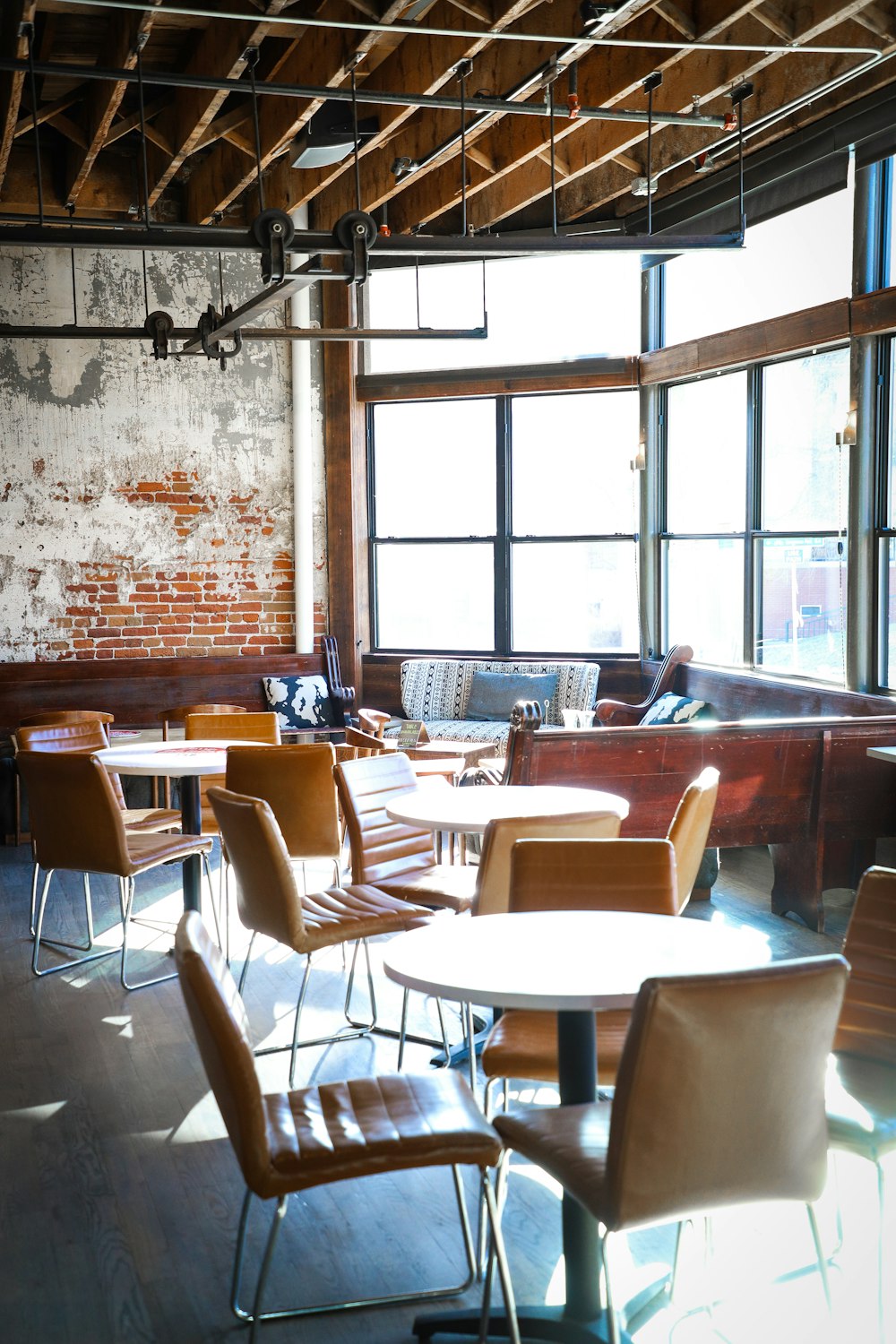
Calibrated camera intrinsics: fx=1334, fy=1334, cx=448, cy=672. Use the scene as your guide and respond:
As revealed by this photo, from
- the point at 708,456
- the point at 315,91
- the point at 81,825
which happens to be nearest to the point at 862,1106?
the point at 81,825

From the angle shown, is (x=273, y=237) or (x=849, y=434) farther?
(x=849, y=434)

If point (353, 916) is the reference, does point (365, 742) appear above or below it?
above

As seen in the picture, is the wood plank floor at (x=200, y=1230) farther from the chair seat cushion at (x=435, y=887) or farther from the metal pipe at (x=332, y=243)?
the metal pipe at (x=332, y=243)

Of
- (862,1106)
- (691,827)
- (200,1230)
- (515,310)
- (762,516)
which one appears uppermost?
(515,310)

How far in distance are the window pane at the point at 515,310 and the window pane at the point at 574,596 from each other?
1361 millimetres

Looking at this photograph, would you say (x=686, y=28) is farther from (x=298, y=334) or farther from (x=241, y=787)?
(x=241, y=787)

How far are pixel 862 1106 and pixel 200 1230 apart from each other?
5.51 feet

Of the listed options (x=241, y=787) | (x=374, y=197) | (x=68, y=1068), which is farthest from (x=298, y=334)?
(x=68, y=1068)

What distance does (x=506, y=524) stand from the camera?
383 inches

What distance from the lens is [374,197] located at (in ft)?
27.2

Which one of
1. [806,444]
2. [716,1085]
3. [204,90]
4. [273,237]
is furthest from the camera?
[806,444]

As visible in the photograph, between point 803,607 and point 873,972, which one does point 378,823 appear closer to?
point 873,972

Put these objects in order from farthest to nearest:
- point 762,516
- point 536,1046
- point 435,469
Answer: point 435,469 < point 762,516 < point 536,1046

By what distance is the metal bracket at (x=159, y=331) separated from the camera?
23.5ft
